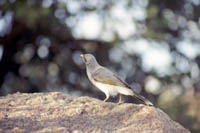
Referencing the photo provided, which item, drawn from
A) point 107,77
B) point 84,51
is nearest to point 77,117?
point 107,77

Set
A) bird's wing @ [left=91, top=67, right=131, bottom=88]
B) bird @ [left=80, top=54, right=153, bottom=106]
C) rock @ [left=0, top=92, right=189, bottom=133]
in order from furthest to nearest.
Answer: bird's wing @ [left=91, top=67, right=131, bottom=88], bird @ [left=80, top=54, right=153, bottom=106], rock @ [left=0, top=92, right=189, bottom=133]

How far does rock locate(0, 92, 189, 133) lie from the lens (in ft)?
15.3

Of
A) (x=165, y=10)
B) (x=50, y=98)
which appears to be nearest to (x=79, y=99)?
(x=50, y=98)

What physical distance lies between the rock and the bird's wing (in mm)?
558

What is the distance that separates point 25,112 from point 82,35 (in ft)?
23.8

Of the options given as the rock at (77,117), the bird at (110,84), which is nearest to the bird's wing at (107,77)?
the bird at (110,84)

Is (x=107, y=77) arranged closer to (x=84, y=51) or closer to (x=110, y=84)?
(x=110, y=84)

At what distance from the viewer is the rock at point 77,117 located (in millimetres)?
4672

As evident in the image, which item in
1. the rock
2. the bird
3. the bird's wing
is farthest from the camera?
the bird's wing

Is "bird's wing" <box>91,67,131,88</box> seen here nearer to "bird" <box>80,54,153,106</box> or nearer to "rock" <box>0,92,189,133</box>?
"bird" <box>80,54,153,106</box>

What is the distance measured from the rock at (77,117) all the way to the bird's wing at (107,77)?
0.56 meters

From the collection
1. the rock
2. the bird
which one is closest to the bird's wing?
the bird

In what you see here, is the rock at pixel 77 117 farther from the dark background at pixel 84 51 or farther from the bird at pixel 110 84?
the dark background at pixel 84 51

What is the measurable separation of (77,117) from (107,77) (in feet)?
4.54
